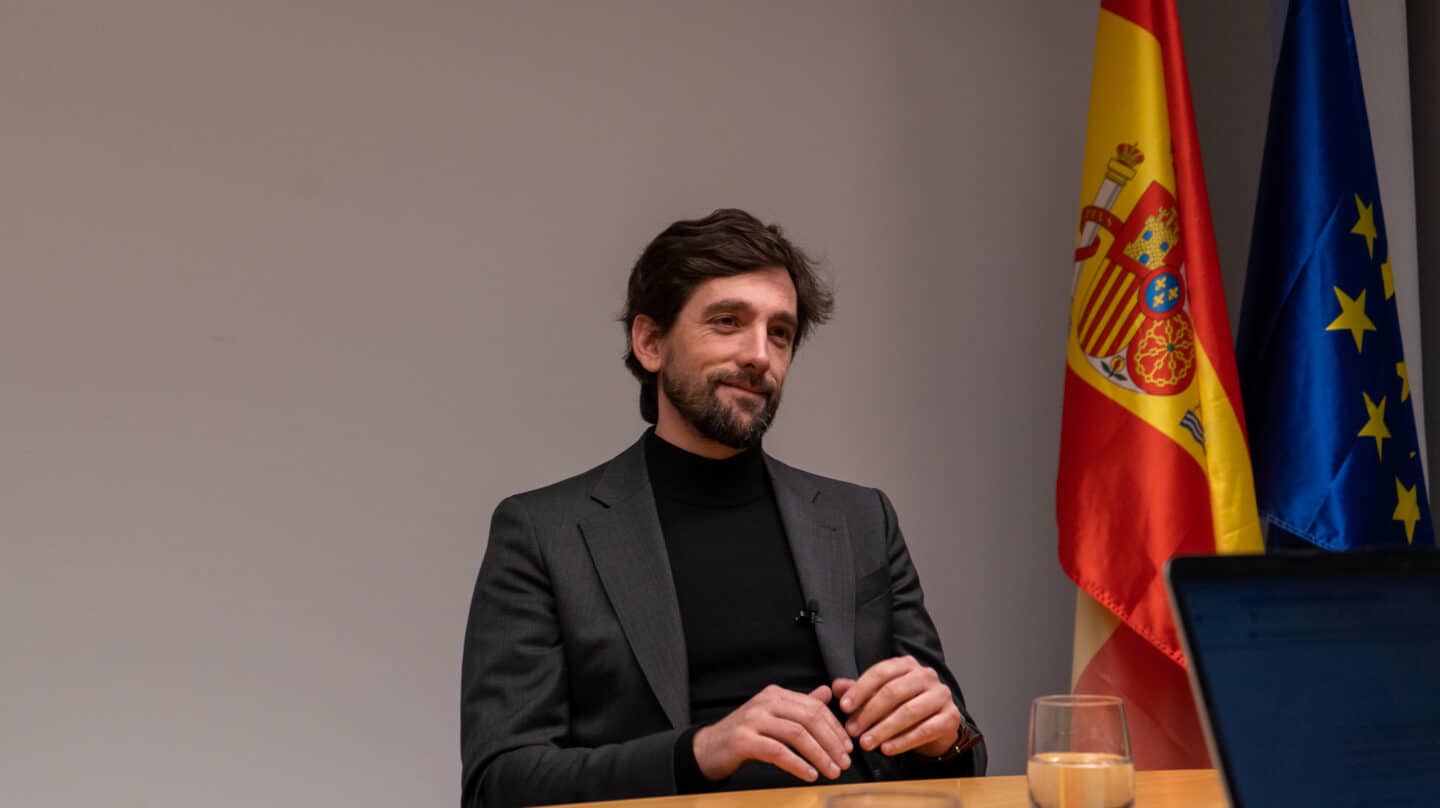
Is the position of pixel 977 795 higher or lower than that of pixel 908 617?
lower

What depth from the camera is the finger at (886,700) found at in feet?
5.36

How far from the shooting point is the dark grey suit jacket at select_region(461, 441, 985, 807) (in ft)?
6.21

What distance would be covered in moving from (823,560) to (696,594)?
24 centimetres

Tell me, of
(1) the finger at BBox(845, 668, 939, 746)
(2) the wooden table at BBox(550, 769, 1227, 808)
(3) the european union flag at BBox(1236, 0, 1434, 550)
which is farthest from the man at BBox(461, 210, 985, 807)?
(3) the european union flag at BBox(1236, 0, 1434, 550)

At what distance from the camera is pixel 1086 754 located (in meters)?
1.10

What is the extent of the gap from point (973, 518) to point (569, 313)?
119 cm

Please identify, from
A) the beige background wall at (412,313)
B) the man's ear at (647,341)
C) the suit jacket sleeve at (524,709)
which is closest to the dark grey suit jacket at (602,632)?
the suit jacket sleeve at (524,709)

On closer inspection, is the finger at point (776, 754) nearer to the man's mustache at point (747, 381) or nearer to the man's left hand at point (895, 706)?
the man's left hand at point (895, 706)

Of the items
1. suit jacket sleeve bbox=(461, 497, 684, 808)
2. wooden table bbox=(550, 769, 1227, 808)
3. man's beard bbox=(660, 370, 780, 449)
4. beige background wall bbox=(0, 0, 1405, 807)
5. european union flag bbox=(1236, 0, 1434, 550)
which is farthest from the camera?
beige background wall bbox=(0, 0, 1405, 807)

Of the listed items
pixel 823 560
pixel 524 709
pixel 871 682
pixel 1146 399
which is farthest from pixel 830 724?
pixel 1146 399

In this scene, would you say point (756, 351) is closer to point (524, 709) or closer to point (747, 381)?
point (747, 381)

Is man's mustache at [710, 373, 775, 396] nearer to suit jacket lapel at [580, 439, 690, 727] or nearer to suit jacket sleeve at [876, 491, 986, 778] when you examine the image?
suit jacket lapel at [580, 439, 690, 727]

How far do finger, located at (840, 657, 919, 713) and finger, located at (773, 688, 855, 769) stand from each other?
3.1 inches

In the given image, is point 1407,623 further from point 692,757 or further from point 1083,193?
point 1083,193
